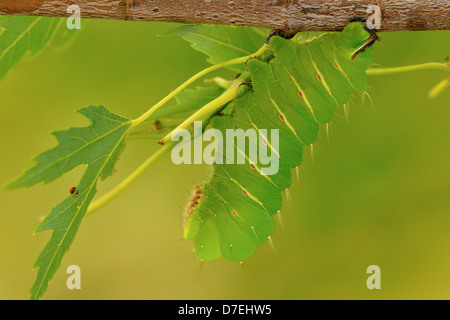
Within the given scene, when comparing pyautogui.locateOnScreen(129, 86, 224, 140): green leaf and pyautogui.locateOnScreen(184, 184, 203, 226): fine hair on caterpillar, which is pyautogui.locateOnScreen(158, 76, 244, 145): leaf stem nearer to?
pyautogui.locateOnScreen(129, 86, 224, 140): green leaf

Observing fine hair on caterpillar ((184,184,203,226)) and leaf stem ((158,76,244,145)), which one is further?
fine hair on caterpillar ((184,184,203,226))

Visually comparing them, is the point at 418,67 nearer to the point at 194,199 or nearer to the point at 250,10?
the point at 250,10

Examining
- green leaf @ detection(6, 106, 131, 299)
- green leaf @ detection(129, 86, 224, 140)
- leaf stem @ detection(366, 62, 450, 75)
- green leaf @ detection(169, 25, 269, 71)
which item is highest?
green leaf @ detection(169, 25, 269, 71)

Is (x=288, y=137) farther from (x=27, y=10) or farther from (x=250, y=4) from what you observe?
(x=27, y=10)

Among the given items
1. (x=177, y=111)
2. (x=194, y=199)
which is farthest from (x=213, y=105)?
(x=194, y=199)

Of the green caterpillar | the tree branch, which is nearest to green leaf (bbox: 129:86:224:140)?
the green caterpillar

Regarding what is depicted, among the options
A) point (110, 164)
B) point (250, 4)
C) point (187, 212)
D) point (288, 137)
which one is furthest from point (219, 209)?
point (250, 4)
